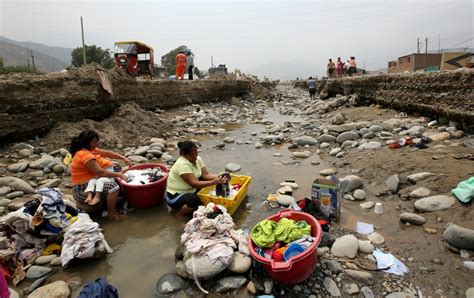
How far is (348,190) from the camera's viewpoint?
4504 mm

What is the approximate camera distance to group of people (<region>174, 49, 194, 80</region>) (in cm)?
1569

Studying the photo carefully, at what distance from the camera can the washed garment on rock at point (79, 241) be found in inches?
116

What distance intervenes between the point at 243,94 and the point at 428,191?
19490 millimetres

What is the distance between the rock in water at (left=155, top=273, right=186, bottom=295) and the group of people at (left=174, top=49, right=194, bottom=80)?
1432cm

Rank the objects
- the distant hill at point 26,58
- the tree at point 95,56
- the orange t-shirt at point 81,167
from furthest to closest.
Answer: the distant hill at point 26,58 < the tree at point 95,56 < the orange t-shirt at point 81,167

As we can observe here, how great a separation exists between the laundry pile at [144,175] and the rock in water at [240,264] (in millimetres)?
2155

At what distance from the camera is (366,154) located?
5.67 meters

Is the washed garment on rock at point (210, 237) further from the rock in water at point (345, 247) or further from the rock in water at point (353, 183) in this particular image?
the rock in water at point (353, 183)

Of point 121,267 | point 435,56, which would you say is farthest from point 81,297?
point 435,56

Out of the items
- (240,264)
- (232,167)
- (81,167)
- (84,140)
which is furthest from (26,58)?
(240,264)

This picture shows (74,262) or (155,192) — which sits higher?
(155,192)

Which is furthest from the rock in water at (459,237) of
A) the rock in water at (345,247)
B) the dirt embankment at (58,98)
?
the dirt embankment at (58,98)

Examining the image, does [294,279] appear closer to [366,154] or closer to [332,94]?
[366,154]

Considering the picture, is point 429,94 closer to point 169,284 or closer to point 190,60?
point 169,284
